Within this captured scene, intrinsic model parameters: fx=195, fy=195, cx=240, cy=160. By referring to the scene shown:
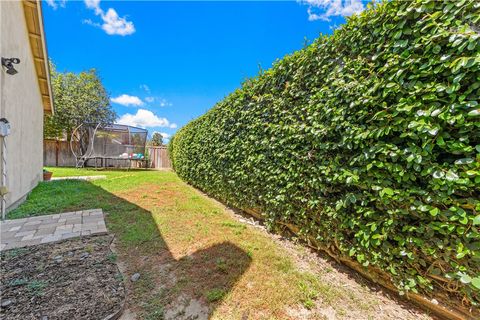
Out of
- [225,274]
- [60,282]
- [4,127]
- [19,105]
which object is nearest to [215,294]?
[225,274]

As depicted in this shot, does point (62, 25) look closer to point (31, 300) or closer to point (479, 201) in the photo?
point (31, 300)

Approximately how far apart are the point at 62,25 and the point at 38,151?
4.56m

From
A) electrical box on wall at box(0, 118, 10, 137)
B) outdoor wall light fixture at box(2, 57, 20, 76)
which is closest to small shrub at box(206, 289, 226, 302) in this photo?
electrical box on wall at box(0, 118, 10, 137)

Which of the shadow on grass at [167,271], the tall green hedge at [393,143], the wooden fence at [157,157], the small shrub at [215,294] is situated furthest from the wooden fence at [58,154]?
the small shrub at [215,294]

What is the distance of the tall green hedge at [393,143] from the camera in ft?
4.51

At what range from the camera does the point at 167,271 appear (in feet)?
7.27

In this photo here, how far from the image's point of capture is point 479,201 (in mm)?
1325

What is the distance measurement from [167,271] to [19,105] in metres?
→ 5.35

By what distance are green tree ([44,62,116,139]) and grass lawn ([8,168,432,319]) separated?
1316cm

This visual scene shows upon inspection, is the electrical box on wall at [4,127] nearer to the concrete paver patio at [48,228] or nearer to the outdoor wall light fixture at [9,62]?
the outdoor wall light fixture at [9,62]

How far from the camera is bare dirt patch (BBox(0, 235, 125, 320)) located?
1639 mm

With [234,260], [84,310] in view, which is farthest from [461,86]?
[84,310]

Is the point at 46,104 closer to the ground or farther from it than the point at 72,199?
farther from it

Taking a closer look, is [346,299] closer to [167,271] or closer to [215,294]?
[215,294]
